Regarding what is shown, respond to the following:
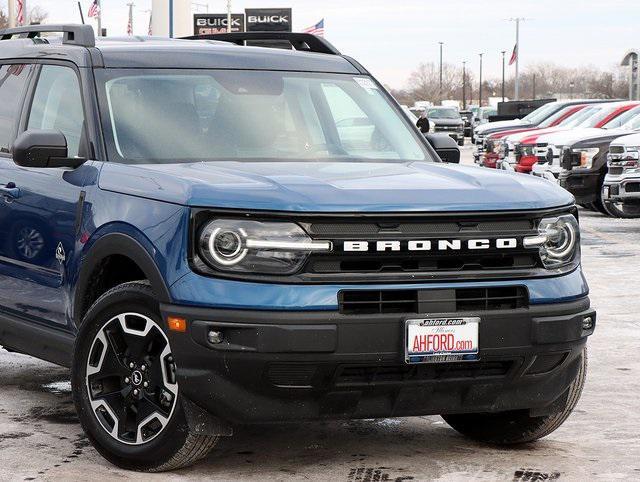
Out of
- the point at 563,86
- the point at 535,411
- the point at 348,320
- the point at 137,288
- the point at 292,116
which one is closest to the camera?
the point at 348,320

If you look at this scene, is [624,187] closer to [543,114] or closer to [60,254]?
[543,114]

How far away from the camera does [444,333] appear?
16.4ft

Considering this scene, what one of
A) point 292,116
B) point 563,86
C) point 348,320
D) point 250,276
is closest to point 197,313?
point 250,276

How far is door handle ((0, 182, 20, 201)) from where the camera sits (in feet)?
21.0

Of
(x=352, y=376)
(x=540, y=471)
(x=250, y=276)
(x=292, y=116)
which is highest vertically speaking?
(x=292, y=116)

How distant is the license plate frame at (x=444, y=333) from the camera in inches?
195

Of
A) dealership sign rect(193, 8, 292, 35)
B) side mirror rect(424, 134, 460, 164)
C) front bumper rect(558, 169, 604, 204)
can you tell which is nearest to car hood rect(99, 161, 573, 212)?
side mirror rect(424, 134, 460, 164)

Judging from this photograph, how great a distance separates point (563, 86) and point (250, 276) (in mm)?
189174

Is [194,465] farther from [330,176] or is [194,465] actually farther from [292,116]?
[292,116]

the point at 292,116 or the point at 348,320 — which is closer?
the point at 348,320

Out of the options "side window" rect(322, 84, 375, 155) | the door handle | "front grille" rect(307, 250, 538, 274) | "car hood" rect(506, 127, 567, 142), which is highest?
"side window" rect(322, 84, 375, 155)

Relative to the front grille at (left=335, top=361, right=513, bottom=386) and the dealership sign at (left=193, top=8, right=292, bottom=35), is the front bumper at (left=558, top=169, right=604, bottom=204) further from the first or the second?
the dealership sign at (left=193, top=8, right=292, bottom=35)

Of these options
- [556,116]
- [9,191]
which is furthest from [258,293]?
[556,116]

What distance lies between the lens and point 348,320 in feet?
16.0
